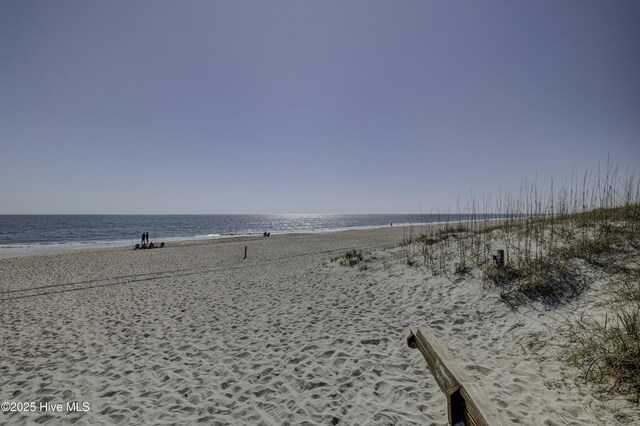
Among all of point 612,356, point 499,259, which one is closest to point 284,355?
point 612,356

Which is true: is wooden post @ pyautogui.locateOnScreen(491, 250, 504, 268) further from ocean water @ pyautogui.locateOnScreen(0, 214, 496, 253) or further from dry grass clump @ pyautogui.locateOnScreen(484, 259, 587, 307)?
ocean water @ pyautogui.locateOnScreen(0, 214, 496, 253)

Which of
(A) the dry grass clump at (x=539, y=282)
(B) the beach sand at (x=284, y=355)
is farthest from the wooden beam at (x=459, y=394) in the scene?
(A) the dry grass clump at (x=539, y=282)

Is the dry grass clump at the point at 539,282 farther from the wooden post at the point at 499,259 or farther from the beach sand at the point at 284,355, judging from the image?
the beach sand at the point at 284,355

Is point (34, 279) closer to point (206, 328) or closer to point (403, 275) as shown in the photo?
point (206, 328)

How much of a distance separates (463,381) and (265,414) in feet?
7.77

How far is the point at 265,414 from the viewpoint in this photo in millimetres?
3473

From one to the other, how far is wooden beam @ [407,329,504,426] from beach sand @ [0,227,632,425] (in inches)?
7.3

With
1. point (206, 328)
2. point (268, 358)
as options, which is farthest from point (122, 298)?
point (268, 358)

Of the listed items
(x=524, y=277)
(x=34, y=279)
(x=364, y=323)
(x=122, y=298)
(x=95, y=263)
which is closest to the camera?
(x=364, y=323)

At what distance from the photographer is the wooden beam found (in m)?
2.72

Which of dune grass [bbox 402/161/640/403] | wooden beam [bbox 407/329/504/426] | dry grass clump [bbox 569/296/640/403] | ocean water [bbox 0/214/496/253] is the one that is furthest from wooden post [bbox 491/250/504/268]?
wooden beam [bbox 407/329/504/426]

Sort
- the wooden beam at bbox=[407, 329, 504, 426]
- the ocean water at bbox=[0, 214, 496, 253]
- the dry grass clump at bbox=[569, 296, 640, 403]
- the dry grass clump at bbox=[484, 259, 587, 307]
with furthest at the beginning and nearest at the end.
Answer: the ocean water at bbox=[0, 214, 496, 253]
the dry grass clump at bbox=[484, 259, 587, 307]
the dry grass clump at bbox=[569, 296, 640, 403]
the wooden beam at bbox=[407, 329, 504, 426]

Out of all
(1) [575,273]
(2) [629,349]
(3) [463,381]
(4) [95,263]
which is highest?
(1) [575,273]

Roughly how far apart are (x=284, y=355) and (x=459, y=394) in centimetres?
283
